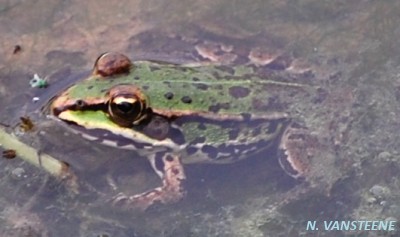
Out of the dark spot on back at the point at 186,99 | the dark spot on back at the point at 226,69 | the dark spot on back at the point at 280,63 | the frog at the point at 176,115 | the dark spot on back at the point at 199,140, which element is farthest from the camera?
the dark spot on back at the point at 280,63

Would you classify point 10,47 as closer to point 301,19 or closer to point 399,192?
point 301,19

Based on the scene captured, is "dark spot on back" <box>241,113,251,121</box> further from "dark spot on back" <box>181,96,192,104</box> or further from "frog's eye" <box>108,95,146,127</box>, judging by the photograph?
"frog's eye" <box>108,95,146,127</box>

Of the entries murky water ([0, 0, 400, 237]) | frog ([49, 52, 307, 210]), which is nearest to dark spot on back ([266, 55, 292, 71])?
murky water ([0, 0, 400, 237])

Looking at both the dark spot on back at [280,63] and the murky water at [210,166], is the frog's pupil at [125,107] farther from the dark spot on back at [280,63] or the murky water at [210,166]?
the dark spot on back at [280,63]

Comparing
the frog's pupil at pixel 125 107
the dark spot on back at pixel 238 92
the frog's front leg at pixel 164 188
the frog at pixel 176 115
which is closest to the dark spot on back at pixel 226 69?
the frog at pixel 176 115

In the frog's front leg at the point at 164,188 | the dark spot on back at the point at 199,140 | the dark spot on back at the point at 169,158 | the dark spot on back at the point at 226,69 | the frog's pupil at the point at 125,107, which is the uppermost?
the dark spot on back at the point at 226,69

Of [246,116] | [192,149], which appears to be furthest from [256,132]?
[192,149]
